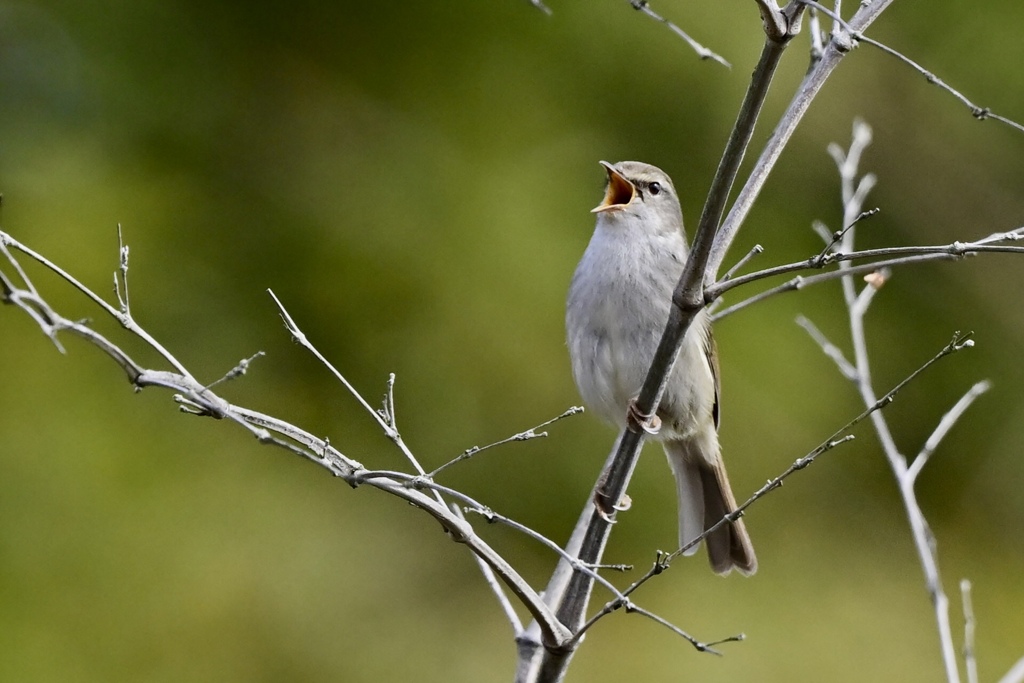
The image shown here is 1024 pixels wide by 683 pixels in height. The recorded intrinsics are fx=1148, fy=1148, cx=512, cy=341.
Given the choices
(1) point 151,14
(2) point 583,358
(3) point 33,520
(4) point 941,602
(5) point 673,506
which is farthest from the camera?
(1) point 151,14

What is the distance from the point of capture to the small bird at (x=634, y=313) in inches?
162

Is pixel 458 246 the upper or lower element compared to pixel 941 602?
upper

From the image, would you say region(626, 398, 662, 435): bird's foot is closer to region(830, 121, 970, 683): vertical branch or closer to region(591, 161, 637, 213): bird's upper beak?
region(830, 121, 970, 683): vertical branch

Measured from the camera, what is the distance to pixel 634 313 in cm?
411

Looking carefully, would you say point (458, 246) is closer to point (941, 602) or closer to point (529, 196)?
point (529, 196)

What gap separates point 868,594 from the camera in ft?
20.7

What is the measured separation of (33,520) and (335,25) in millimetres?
3191

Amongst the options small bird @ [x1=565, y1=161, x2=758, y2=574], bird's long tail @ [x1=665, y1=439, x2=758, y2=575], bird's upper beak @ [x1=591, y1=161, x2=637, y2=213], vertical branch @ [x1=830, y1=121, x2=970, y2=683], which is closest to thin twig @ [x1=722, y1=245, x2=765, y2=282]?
vertical branch @ [x1=830, y1=121, x2=970, y2=683]

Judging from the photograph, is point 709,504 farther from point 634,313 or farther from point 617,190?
point 617,190

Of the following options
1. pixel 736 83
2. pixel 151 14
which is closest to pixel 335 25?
pixel 151 14

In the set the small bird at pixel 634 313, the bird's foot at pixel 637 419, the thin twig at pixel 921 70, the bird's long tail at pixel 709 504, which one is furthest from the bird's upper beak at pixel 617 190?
the thin twig at pixel 921 70

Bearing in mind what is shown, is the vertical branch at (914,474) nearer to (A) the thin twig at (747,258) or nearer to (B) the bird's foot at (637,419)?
(A) the thin twig at (747,258)

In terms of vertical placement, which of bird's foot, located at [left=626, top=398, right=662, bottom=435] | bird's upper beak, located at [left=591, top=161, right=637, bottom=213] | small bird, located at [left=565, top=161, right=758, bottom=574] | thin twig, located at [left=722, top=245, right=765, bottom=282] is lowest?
bird's foot, located at [left=626, top=398, right=662, bottom=435]

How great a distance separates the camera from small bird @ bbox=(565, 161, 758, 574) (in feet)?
13.5
